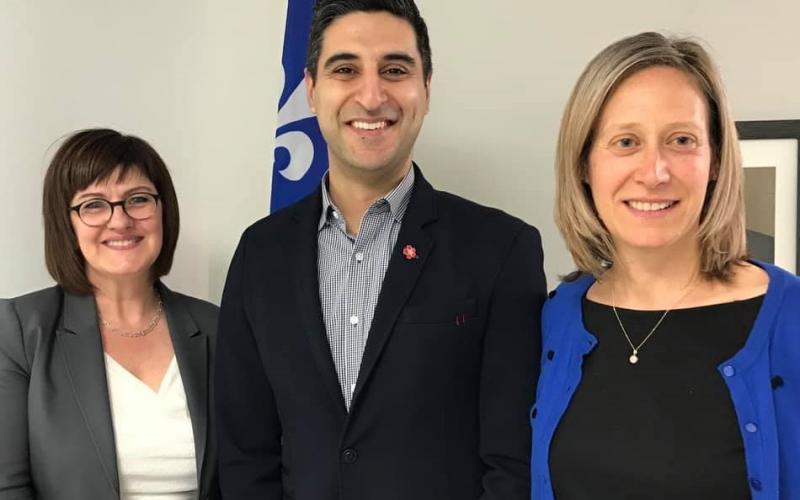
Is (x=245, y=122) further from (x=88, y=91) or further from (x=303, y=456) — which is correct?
(x=303, y=456)

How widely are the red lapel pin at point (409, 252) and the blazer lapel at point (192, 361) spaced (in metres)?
0.79

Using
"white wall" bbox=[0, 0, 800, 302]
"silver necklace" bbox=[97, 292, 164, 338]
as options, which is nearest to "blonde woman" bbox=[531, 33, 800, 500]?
"white wall" bbox=[0, 0, 800, 302]

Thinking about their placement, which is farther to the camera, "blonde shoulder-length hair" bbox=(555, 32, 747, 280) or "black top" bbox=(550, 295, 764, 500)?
"blonde shoulder-length hair" bbox=(555, 32, 747, 280)

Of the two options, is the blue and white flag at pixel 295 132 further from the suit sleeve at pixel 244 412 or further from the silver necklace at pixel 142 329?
the suit sleeve at pixel 244 412

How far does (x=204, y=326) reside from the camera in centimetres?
214

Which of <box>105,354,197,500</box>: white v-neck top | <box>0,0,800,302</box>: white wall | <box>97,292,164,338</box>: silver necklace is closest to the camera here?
<box>105,354,197,500</box>: white v-neck top

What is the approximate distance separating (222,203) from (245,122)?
12.1 inches

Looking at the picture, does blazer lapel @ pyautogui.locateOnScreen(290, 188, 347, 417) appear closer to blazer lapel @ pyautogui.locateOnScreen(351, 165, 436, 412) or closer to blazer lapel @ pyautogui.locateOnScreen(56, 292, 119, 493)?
blazer lapel @ pyautogui.locateOnScreen(351, 165, 436, 412)

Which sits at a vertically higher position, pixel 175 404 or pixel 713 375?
pixel 713 375

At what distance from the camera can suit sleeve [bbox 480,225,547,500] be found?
1575 millimetres

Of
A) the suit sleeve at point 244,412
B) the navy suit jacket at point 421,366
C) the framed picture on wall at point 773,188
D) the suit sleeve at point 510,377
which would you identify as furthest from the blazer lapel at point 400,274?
the framed picture on wall at point 773,188

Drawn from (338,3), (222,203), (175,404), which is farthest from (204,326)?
(338,3)

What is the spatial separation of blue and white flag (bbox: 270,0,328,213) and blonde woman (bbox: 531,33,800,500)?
1.05m

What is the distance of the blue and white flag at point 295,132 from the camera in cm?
236
